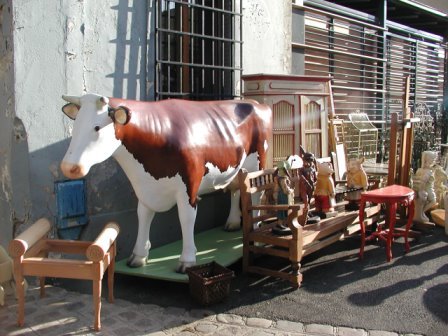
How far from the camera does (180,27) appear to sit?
5.79 m

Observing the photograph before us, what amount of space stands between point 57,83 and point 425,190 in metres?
4.67

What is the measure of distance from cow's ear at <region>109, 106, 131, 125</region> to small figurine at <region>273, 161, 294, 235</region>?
1.60 metres

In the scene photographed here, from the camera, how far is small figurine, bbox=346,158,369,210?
581 cm

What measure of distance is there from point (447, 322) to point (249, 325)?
152 centimetres

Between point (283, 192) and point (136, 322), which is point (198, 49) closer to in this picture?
point (283, 192)

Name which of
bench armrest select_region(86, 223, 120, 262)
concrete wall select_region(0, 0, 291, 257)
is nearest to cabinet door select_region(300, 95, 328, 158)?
concrete wall select_region(0, 0, 291, 257)

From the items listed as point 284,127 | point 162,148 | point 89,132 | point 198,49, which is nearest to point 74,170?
point 89,132

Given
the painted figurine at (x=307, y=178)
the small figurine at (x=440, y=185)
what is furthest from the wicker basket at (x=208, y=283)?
the small figurine at (x=440, y=185)

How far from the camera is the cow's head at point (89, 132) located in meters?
3.73

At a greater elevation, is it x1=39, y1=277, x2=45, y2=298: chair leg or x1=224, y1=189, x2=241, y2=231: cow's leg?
x1=224, y1=189, x2=241, y2=231: cow's leg

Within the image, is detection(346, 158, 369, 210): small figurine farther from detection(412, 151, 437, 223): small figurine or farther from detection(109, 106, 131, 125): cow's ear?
detection(109, 106, 131, 125): cow's ear

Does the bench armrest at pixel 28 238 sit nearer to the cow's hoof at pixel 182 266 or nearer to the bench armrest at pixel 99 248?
the bench armrest at pixel 99 248

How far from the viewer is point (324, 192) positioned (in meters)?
5.35

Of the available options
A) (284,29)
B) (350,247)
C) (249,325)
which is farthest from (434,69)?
(249,325)
